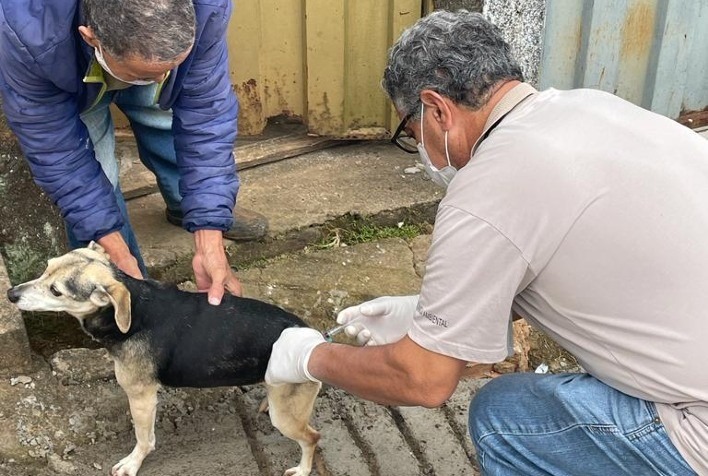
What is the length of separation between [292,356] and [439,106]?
110cm

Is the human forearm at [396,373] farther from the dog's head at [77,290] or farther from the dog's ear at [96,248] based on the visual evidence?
the dog's ear at [96,248]

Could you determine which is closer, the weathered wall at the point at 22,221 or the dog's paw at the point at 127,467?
the dog's paw at the point at 127,467

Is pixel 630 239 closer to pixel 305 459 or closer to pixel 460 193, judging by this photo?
pixel 460 193

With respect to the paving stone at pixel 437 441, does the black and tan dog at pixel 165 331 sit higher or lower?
higher

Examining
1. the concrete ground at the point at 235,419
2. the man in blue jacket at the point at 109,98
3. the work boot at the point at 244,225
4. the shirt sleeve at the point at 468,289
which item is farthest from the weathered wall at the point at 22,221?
the shirt sleeve at the point at 468,289

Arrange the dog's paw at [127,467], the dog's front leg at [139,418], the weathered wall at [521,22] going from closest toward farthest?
the dog's front leg at [139,418] < the dog's paw at [127,467] < the weathered wall at [521,22]

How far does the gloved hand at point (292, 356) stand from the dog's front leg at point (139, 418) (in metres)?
0.54

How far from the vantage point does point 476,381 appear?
425cm

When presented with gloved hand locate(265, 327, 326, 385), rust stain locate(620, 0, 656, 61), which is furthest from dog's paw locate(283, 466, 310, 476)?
rust stain locate(620, 0, 656, 61)

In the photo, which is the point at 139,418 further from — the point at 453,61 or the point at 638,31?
the point at 638,31

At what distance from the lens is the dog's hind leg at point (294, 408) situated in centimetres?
343

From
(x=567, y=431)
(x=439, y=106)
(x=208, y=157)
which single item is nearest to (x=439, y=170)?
(x=439, y=106)

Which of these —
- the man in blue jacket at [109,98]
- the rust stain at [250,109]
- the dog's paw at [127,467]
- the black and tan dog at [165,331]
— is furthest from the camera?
the rust stain at [250,109]

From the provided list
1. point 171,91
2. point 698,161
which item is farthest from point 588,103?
point 171,91
